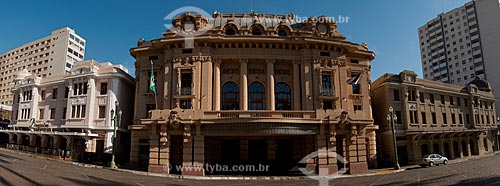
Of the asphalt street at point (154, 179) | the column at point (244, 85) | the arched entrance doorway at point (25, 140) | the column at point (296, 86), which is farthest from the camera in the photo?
the arched entrance doorway at point (25, 140)

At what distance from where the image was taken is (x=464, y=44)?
79062 millimetres

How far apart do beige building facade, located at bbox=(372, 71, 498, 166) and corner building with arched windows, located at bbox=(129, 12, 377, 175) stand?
518 cm

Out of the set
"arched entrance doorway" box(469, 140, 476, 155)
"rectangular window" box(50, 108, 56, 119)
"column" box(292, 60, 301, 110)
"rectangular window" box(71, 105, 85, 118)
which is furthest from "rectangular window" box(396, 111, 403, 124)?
"rectangular window" box(50, 108, 56, 119)

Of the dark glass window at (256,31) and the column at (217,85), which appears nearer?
the column at (217,85)

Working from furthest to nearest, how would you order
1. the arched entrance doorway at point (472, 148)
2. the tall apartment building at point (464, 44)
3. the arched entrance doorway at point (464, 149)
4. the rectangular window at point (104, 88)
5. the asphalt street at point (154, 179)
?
the tall apartment building at point (464, 44), the arched entrance doorway at point (472, 148), the arched entrance doorway at point (464, 149), the rectangular window at point (104, 88), the asphalt street at point (154, 179)

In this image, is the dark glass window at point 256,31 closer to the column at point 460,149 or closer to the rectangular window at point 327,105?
the rectangular window at point 327,105

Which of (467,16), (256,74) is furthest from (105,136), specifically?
(467,16)

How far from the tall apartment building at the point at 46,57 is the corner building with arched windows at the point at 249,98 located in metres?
66.7

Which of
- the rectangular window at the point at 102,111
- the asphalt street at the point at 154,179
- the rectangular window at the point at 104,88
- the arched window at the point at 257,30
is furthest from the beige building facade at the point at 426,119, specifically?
the rectangular window at the point at 104,88

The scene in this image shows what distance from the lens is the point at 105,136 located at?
33656 mm

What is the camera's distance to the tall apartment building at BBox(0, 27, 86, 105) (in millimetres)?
85625

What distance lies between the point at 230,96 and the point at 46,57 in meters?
83.5

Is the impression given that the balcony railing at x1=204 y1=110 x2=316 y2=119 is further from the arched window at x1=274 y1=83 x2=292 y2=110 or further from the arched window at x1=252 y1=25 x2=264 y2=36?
the arched window at x1=252 y1=25 x2=264 y2=36

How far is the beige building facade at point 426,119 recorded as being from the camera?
3562 cm
